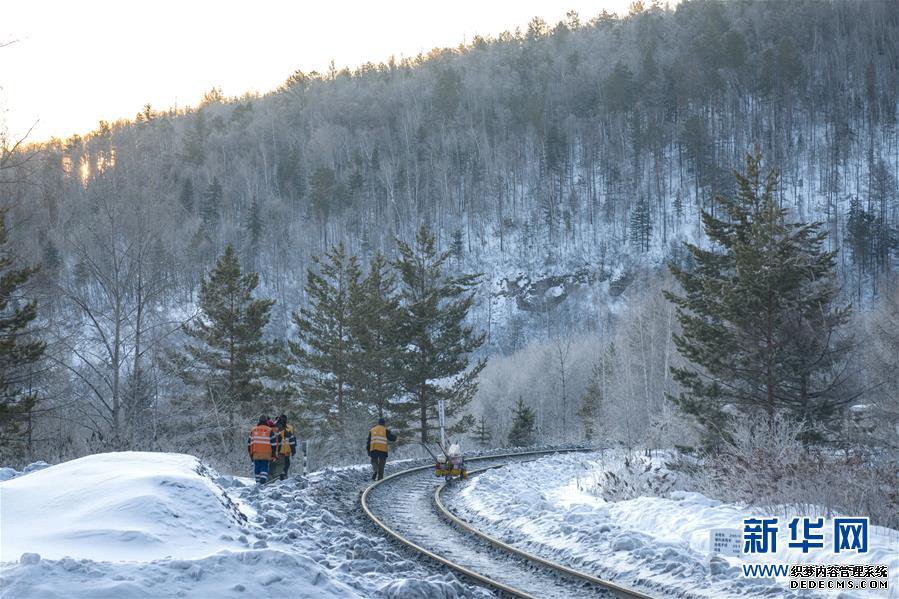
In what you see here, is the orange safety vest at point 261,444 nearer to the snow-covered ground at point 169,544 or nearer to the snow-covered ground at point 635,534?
the snow-covered ground at point 169,544

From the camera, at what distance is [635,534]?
11.7 metres

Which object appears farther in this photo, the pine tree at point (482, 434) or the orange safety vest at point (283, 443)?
the pine tree at point (482, 434)

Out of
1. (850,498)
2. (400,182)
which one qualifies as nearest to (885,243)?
(400,182)

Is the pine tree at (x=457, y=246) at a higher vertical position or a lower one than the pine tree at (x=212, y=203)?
lower

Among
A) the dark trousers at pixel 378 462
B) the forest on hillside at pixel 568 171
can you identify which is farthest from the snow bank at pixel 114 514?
the forest on hillside at pixel 568 171

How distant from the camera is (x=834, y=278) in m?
23.4

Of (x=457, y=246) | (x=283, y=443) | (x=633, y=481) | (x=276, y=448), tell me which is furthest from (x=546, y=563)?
(x=457, y=246)

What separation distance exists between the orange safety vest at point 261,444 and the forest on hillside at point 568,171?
19309 mm

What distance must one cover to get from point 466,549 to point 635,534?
2.84m

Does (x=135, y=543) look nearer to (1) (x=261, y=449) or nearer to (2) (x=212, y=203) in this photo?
(1) (x=261, y=449)

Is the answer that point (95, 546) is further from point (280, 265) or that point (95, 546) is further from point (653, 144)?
point (653, 144)

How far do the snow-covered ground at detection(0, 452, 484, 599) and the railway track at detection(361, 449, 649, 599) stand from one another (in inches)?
25.3

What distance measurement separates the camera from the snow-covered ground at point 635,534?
9.21 metres

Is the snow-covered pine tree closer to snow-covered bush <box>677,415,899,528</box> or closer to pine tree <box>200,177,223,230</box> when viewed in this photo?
snow-covered bush <box>677,415,899,528</box>
